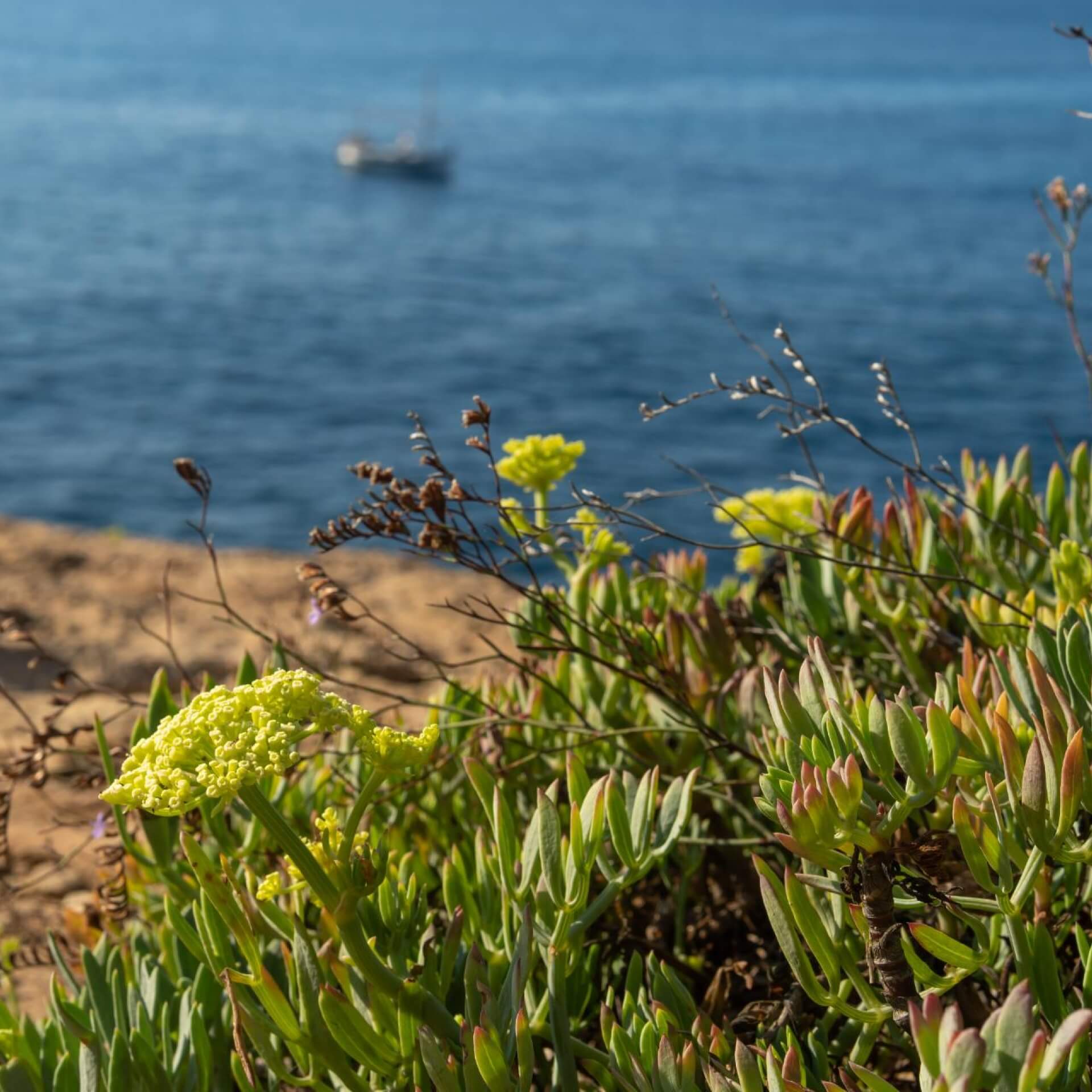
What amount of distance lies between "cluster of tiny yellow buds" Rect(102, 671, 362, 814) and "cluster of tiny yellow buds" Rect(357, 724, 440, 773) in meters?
0.02

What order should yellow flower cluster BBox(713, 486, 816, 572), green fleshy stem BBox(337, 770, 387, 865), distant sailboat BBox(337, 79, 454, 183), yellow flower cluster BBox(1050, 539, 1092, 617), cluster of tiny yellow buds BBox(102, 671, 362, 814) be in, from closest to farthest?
cluster of tiny yellow buds BBox(102, 671, 362, 814) < green fleshy stem BBox(337, 770, 387, 865) < yellow flower cluster BBox(1050, 539, 1092, 617) < yellow flower cluster BBox(713, 486, 816, 572) < distant sailboat BBox(337, 79, 454, 183)

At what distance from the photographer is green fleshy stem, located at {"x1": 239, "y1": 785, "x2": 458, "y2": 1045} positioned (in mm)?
1577

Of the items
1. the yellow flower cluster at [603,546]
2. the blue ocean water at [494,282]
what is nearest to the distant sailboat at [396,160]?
the blue ocean water at [494,282]

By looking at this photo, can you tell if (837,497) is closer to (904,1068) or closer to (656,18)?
(904,1068)

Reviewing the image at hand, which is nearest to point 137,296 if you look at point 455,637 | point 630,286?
point 630,286

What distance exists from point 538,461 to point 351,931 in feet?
3.97

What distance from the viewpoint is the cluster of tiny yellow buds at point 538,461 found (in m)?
2.65

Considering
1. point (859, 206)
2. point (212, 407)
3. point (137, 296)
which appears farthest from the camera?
point (859, 206)

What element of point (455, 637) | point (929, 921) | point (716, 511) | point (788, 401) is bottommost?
point (455, 637)

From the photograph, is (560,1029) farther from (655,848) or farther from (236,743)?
(236,743)

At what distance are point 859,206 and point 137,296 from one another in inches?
924

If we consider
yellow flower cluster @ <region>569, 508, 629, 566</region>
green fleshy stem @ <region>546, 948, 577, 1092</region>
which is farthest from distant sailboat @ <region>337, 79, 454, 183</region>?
green fleshy stem @ <region>546, 948, 577, 1092</region>

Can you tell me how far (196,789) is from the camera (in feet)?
5.09

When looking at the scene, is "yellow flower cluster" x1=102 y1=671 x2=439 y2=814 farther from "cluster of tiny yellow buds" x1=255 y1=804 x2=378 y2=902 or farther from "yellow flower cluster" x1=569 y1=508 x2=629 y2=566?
"yellow flower cluster" x1=569 y1=508 x2=629 y2=566
